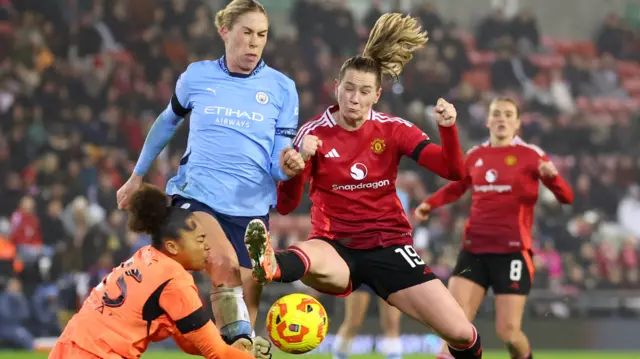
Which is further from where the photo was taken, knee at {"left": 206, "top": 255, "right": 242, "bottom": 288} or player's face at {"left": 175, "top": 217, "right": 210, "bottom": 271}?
knee at {"left": 206, "top": 255, "right": 242, "bottom": 288}

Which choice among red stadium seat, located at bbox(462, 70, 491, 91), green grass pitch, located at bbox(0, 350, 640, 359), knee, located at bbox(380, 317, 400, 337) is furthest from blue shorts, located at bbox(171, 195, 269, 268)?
red stadium seat, located at bbox(462, 70, 491, 91)

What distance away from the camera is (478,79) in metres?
18.4

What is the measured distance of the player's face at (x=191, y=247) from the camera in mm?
4832

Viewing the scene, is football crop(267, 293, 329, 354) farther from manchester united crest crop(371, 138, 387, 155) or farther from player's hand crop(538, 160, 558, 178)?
player's hand crop(538, 160, 558, 178)

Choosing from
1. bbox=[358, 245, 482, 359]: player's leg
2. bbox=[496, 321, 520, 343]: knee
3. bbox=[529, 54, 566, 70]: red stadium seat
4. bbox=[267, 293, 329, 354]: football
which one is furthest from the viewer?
bbox=[529, 54, 566, 70]: red stadium seat

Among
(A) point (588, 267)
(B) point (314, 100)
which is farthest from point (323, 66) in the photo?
(A) point (588, 267)

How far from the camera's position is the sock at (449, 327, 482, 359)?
6172 mm

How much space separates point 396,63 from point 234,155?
4.13 feet

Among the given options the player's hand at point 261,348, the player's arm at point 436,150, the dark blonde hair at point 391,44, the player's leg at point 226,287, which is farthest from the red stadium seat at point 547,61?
the player's hand at point 261,348

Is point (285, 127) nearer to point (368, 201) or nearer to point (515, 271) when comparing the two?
point (368, 201)

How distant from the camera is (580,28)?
19859 mm

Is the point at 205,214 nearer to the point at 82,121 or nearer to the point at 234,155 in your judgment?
the point at 234,155

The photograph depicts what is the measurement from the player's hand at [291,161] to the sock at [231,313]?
74 cm

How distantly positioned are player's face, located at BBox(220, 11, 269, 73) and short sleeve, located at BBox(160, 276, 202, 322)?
6.12ft
